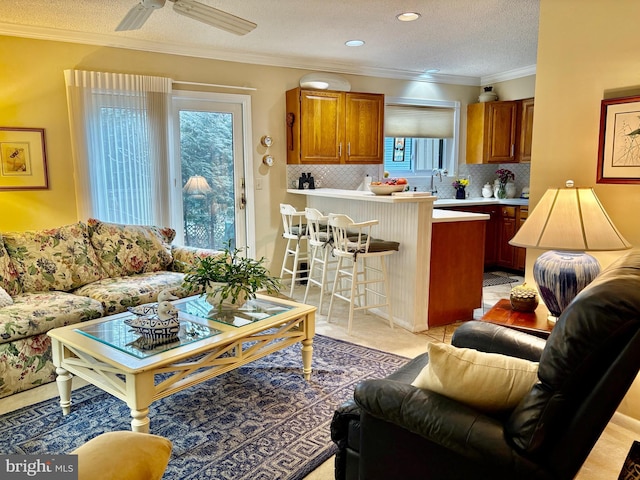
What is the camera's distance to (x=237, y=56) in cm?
498

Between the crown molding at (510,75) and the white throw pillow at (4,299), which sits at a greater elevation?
the crown molding at (510,75)

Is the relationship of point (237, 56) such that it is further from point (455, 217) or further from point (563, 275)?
A: point (563, 275)

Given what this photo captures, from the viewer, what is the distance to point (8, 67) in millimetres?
3969

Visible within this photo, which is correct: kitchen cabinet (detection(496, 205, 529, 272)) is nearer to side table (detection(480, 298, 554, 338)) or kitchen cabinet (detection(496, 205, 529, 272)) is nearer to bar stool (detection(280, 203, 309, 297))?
bar stool (detection(280, 203, 309, 297))

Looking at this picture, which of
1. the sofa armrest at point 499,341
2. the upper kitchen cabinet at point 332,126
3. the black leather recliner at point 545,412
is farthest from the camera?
the upper kitchen cabinet at point 332,126

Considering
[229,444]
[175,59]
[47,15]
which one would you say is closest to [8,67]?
[47,15]

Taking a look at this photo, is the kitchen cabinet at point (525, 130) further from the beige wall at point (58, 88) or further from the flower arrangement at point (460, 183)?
the beige wall at point (58, 88)

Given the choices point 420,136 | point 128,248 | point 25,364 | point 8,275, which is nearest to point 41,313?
point 25,364

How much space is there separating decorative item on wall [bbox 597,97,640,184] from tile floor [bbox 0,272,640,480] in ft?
4.34

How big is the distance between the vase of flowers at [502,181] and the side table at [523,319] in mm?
3925

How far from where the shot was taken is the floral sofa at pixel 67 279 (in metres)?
2.92

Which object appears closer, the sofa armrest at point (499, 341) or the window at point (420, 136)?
the sofa armrest at point (499, 341)

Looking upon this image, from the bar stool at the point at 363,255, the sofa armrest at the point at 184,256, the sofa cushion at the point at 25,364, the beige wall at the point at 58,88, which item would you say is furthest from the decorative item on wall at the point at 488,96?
the sofa cushion at the point at 25,364

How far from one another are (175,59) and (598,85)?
3692mm
